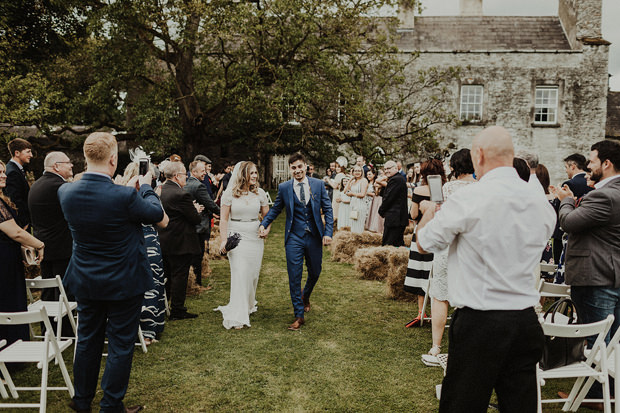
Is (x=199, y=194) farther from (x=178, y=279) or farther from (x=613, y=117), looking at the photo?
(x=613, y=117)

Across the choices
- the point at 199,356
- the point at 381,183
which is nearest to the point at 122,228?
the point at 199,356

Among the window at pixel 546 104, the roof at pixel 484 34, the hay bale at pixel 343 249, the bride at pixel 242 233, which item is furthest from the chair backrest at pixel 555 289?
the window at pixel 546 104

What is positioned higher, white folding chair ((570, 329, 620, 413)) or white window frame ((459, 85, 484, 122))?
white window frame ((459, 85, 484, 122))

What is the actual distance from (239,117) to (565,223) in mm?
15204

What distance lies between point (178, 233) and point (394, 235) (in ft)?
15.2

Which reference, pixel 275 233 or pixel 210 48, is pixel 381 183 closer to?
pixel 275 233

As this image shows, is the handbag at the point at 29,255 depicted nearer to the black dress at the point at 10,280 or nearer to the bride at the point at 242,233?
the black dress at the point at 10,280

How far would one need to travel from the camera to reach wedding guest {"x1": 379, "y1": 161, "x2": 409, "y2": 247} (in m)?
8.74

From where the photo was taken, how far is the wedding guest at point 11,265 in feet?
14.6

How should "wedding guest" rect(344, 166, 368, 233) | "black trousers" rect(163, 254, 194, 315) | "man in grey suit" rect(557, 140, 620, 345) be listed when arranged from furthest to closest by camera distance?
"wedding guest" rect(344, 166, 368, 233) < "black trousers" rect(163, 254, 194, 315) < "man in grey suit" rect(557, 140, 620, 345)

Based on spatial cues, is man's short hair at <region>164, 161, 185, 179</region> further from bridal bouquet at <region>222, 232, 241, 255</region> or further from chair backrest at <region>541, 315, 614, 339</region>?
chair backrest at <region>541, 315, 614, 339</region>

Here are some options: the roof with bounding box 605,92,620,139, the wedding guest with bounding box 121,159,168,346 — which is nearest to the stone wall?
the roof with bounding box 605,92,620,139

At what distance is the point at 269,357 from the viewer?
5.12 m

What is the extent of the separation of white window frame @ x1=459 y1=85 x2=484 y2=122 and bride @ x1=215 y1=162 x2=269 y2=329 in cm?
2122
